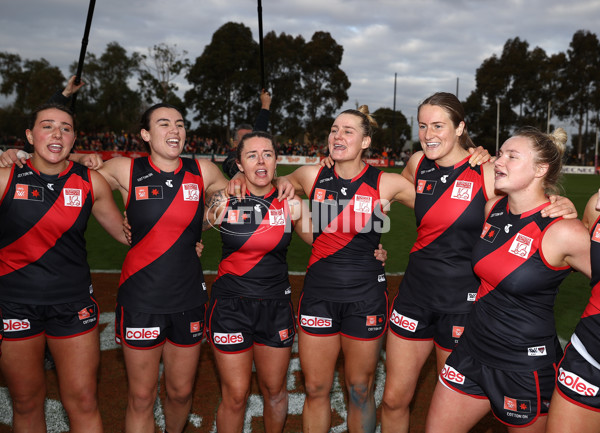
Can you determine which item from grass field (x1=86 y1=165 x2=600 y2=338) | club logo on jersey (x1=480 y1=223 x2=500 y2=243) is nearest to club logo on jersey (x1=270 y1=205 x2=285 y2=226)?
club logo on jersey (x1=480 y1=223 x2=500 y2=243)

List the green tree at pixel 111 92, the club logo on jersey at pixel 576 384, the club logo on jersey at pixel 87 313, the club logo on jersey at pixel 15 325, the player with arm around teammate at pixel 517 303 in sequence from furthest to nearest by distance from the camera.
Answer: the green tree at pixel 111 92 → the club logo on jersey at pixel 87 313 → the club logo on jersey at pixel 15 325 → the player with arm around teammate at pixel 517 303 → the club logo on jersey at pixel 576 384

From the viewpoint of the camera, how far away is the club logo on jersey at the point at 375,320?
3951mm

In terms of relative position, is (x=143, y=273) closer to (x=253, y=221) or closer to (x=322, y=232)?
(x=253, y=221)

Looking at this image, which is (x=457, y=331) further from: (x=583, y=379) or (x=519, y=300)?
(x=583, y=379)

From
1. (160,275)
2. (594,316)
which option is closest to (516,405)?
(594,316)

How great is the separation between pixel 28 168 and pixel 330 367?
2.90 meters

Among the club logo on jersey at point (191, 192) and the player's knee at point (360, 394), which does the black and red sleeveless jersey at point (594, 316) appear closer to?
the player's knee at point (360, 394)

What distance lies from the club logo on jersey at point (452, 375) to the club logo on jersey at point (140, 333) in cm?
221

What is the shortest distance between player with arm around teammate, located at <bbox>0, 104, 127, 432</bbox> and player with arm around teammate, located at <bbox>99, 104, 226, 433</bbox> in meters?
0.32

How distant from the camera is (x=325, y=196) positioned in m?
4.25

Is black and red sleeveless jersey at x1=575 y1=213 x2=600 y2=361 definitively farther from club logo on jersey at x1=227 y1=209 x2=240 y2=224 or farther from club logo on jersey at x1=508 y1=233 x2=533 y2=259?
club logo on jersey at x1=227 y1=209 x2=240 y2=224

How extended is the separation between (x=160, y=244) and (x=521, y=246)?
2.67 metres

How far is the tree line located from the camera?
180 ft

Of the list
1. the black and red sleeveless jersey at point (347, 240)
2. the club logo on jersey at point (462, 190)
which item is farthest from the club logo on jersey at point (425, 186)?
the black and red sleeveless jersey at point (347, 240)
